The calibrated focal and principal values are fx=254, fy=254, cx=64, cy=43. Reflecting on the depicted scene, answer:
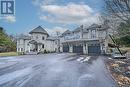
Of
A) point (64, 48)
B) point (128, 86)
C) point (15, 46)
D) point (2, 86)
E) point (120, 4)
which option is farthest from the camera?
point (15, 46)

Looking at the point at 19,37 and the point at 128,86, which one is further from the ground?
the point at 19,37

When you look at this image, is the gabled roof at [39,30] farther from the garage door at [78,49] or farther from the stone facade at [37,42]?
the garage door at [78,49]

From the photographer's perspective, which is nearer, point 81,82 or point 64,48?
point 81,82

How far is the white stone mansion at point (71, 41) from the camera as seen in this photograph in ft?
205

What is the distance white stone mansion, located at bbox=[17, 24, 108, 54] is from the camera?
6256 centimetres

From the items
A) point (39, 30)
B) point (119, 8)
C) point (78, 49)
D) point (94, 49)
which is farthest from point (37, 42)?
point (119, 8)

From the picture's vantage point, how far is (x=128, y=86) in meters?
13.9

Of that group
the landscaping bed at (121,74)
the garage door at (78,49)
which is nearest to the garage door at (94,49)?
the garage door at (78,49)

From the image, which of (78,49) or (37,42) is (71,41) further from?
(37,42)

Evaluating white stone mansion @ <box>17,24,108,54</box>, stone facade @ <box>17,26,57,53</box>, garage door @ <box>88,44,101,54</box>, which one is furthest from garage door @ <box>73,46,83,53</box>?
stone facade @ <box>17,26,57,53</box>

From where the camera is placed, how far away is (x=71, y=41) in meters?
73.5

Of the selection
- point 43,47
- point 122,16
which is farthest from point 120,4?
point 43,47

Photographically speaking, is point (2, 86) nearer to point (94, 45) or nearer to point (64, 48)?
point (94, 45)

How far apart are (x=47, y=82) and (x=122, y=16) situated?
16603mm
